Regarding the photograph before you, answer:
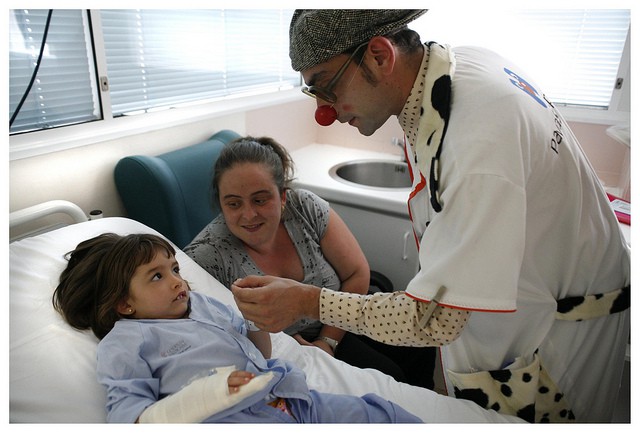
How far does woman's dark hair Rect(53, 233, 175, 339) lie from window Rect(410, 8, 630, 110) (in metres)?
2.25

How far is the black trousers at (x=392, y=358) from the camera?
1.63 metres

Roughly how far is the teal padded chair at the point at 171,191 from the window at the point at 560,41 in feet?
5.72

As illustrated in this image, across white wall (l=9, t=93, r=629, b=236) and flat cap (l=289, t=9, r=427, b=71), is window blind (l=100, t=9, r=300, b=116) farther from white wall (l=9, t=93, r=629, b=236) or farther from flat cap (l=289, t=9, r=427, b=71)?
flat cap (l=289, t=9, r=427, b=71)

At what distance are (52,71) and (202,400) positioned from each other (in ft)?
4.15

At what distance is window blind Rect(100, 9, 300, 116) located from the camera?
1.80 metres

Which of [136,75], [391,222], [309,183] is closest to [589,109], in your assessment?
[391,222]

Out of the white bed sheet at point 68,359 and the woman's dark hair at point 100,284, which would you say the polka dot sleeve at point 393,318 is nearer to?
the white bed sheet at point 68,359

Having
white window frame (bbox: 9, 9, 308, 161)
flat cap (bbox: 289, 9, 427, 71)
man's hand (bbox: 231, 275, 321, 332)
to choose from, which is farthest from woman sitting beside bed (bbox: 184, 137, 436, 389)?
flat cap (bbox: 289, 9, 427, 71)

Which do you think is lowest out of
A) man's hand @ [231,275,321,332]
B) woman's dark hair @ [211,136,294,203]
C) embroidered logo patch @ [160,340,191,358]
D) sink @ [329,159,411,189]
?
sink @ [329,159,411,189]

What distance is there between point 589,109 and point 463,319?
2187mm

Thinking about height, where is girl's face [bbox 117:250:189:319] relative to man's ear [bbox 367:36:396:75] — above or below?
below

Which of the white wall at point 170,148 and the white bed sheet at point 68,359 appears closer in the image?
the white bed sheet at point 68,359

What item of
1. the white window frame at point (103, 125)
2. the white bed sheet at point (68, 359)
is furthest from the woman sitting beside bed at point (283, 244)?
the white window frame at point (103, 125)

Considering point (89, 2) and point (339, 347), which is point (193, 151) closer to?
point (89, 2)
